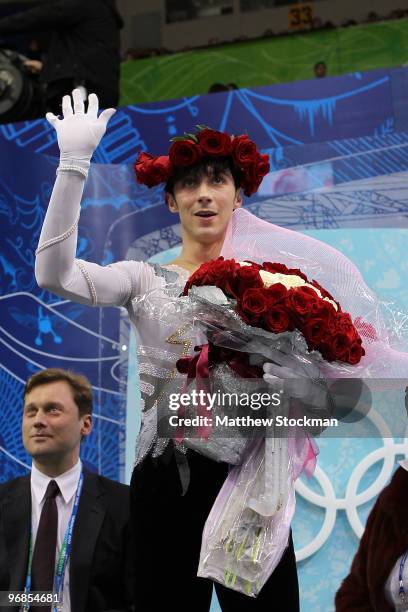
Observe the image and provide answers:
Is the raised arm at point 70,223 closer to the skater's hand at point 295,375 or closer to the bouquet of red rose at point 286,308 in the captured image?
the bouquet of red rose at point 286,308

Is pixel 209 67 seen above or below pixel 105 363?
above

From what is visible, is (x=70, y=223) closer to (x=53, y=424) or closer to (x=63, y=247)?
(x=63, y=247)

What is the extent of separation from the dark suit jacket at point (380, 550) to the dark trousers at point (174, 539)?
346 mm

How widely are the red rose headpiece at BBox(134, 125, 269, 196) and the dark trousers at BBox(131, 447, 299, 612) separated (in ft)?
2.31

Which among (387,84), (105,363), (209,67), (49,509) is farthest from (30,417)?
(209,67)

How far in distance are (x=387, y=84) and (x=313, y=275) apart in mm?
1884

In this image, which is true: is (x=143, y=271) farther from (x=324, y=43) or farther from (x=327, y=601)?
(x=324, y=43)

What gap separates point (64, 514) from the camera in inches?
113

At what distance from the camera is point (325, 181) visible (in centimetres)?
381

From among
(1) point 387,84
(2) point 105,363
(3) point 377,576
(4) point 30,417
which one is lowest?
(3) point 377,576

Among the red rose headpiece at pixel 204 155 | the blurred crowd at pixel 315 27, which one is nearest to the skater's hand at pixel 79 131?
the red rose headpiece at pixel 204 155

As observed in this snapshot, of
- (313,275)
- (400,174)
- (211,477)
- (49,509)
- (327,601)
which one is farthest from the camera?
(400,174)

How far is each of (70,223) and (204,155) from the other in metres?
0.43

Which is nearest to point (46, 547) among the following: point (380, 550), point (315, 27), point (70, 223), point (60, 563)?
point (60, 563)
